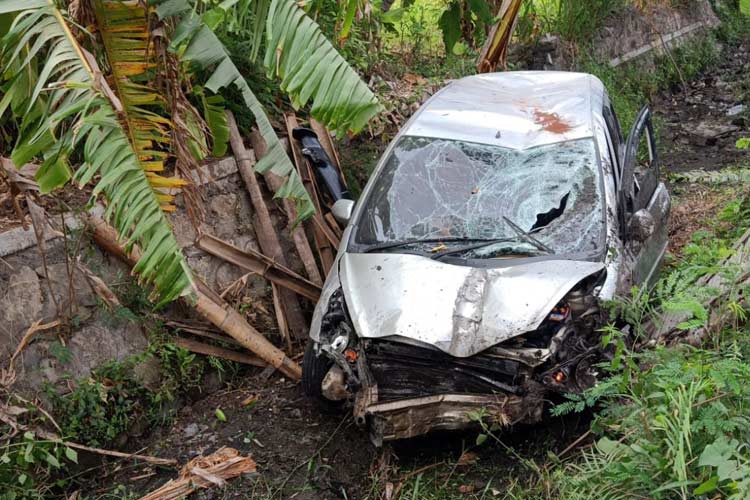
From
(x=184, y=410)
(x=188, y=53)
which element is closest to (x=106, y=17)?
(x=188, y=53)

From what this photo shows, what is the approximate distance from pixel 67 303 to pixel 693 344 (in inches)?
149

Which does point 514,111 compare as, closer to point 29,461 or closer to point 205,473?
point 205,473

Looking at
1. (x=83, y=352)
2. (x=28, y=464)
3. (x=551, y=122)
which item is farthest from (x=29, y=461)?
(x=551, y=122)

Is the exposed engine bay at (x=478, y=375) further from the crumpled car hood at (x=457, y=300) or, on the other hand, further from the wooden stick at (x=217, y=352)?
the wooden stick at (x=217, y=352)

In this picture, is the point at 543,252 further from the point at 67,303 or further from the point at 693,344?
the point at 67,303

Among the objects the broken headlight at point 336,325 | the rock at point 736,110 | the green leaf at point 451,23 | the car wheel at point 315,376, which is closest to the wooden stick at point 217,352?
the car wheel at point 315,376

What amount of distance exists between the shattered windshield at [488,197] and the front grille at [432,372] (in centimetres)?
79

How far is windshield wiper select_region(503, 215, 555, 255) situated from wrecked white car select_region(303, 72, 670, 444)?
0.01 metres

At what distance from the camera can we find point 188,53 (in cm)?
463

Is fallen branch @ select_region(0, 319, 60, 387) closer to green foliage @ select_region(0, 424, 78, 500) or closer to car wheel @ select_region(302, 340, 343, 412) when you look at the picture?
green foliage @ select_region(0, 424, 78, 500)

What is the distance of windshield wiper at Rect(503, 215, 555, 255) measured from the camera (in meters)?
4.52

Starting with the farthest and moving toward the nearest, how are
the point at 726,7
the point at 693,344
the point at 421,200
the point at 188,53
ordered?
the point at 726,7
the point at 421,200
the point at 188,53
the point at 693,344

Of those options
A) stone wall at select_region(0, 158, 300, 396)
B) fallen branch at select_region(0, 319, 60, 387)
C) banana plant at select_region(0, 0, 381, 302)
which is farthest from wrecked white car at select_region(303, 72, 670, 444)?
fallen branch at select_region(0, 319, 60, 387)

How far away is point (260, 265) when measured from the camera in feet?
19.1
